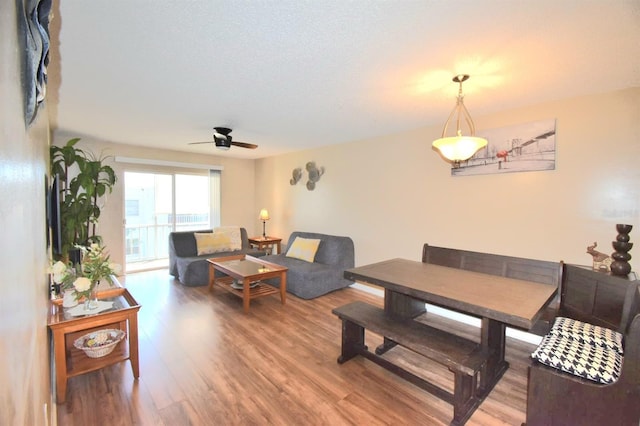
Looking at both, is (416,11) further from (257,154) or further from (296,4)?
(257,154)

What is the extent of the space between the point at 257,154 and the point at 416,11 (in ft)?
15.7

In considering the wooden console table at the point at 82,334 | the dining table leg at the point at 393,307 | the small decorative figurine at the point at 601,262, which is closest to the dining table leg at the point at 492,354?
the dining table leg at the point at 393,307

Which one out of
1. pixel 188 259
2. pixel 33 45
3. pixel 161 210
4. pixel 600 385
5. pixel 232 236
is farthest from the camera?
pixel 161 210

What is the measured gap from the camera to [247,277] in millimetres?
3430

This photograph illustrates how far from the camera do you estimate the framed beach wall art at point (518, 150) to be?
2729mm

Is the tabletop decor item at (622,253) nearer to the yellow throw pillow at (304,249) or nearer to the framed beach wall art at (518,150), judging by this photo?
the framed beach wall art at (518,150)

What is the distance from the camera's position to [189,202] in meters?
5.93

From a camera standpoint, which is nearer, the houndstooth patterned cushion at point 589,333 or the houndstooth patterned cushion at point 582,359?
the houndstooth patterned cushion at point 582,359

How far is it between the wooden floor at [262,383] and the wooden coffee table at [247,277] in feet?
1.30

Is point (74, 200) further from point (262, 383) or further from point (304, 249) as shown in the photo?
point (262, 383)

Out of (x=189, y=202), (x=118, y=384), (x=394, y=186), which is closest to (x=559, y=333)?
(x=394, y=186)

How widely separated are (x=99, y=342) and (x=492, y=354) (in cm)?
282

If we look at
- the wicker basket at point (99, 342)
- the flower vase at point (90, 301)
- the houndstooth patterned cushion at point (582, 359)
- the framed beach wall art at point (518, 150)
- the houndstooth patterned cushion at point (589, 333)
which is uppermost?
the framed beach wall art at point (518, 150)

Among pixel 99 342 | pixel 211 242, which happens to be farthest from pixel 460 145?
pixel 211 242
